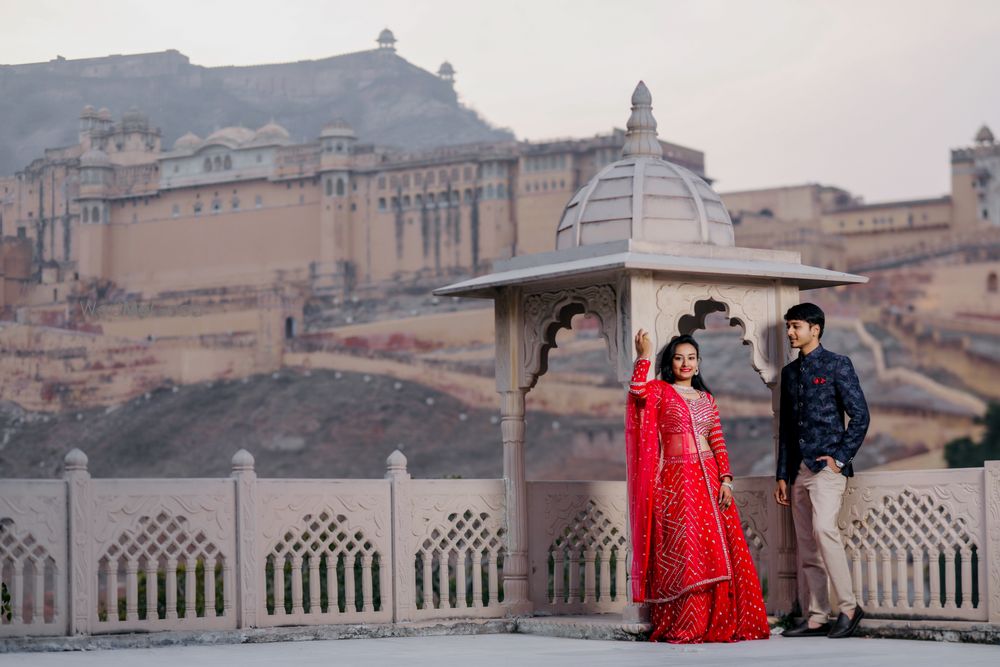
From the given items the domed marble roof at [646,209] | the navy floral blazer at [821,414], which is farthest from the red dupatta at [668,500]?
the domed marble roof at [646,209]

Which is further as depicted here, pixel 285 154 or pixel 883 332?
pixel 285 154

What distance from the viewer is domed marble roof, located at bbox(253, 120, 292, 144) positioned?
124 feet

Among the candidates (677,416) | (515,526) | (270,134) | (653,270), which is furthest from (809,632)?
(270,134)

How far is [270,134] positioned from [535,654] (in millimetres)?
33595

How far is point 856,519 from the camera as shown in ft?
20.6

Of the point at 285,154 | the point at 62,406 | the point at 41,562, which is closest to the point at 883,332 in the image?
the point at 285,154

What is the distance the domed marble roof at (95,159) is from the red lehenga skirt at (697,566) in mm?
32930

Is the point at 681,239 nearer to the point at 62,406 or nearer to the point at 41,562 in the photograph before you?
the point at 41,562

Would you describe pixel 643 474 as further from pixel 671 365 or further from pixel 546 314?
pixel 546 314

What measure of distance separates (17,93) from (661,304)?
23.1 metres

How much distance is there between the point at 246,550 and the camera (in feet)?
20.7

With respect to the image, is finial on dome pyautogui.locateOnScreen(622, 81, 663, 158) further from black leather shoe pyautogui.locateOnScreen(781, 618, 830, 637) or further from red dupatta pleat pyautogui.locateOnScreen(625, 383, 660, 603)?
black leather shoe pyautogui.locateOnScreen(781, 618, 830, 637)

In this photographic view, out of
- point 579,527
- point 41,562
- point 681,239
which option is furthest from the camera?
point 579,527

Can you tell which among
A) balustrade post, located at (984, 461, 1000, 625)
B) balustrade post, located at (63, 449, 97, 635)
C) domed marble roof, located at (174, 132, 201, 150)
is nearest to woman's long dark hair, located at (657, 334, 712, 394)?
balustrade post, located at (984, 461, 1000, 625)
